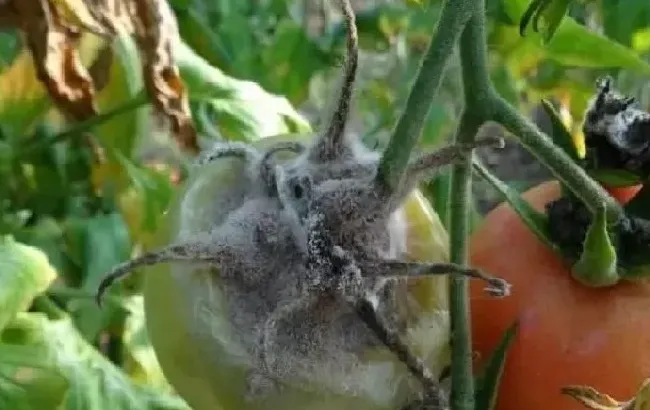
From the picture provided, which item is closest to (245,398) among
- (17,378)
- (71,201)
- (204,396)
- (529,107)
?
(204,396)

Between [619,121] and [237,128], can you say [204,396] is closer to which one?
[619,121]

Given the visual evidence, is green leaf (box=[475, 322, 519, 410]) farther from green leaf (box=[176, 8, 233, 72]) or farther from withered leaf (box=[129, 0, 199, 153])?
green leaf (box=[176, 8, 233, 72])

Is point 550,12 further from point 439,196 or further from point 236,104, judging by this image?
point 236,104

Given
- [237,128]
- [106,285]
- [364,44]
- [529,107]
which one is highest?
[106,285]

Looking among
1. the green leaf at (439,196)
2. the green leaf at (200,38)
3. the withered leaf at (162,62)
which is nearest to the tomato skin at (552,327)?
the green leaf at (439,196)

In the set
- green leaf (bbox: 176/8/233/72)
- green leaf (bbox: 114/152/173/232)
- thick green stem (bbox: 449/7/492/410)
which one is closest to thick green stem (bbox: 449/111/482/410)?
thick green stem (bbox: 449/7/492/410)

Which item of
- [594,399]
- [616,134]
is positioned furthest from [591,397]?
[616,134]
